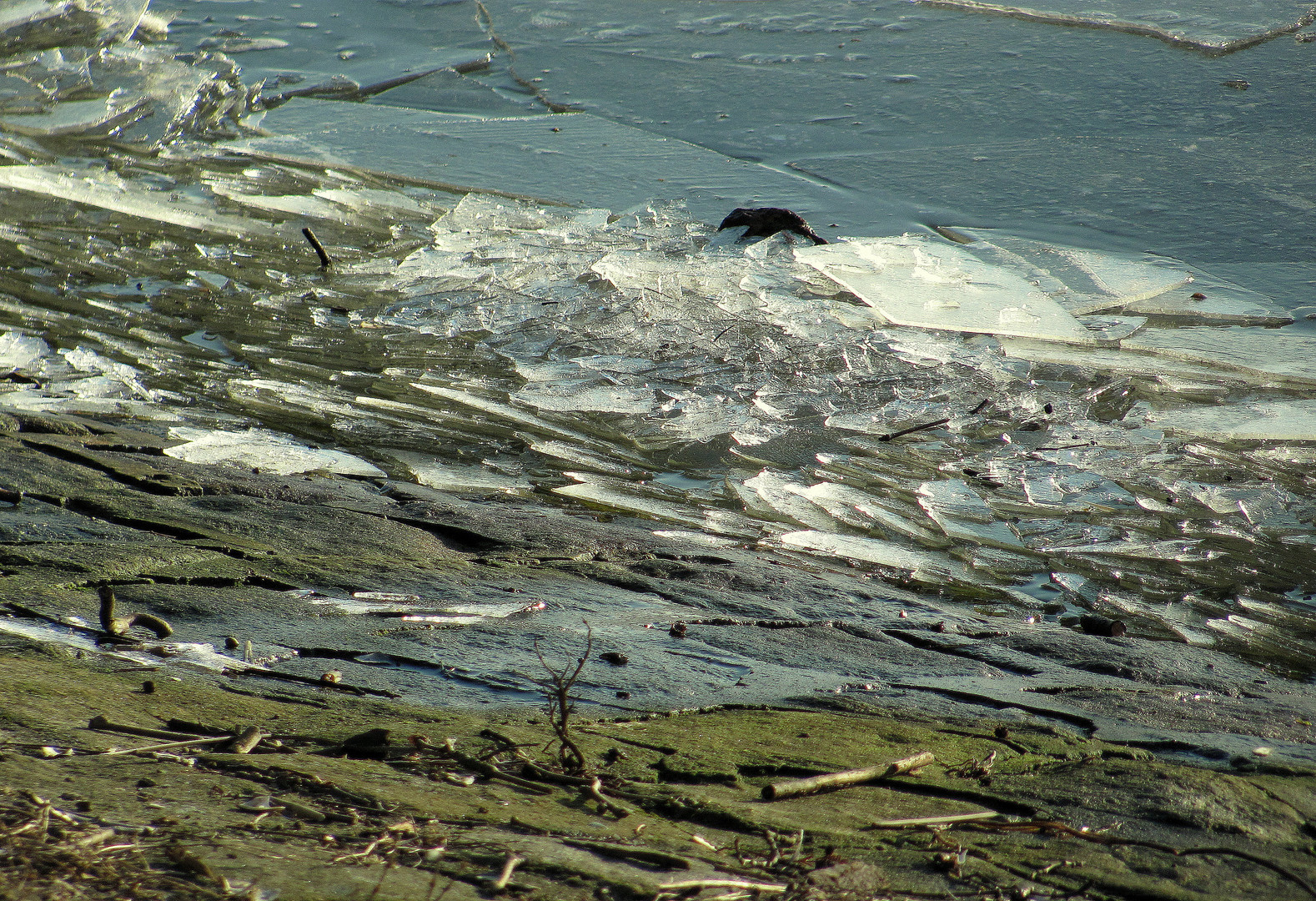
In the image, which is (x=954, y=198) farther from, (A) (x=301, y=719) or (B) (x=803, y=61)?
(A) (x=301, y=719)

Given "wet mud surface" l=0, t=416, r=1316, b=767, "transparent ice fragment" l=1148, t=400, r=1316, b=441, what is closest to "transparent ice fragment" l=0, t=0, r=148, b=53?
"wet mud surface" l=0, t=416, r=1316, b=767

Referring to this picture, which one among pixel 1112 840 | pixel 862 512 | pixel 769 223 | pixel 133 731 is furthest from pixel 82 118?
pixel 1112 840

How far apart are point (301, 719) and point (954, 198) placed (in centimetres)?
533

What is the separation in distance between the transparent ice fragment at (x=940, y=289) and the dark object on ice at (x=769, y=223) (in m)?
0.15

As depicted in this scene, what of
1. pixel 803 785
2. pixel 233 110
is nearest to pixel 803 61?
pixel 233 110

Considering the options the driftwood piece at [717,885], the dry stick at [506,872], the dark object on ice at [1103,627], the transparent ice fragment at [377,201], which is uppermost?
the dry stick at [506,872]

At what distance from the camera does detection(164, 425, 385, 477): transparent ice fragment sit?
3311 mm

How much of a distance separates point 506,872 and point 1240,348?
14.9 feet

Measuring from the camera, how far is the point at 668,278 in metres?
5.26

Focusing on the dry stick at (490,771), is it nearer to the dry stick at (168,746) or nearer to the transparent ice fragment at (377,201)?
the dry stick at (168,746)

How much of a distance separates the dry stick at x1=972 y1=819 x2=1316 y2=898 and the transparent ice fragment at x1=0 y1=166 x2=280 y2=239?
5.23 m

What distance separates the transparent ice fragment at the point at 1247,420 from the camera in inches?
159

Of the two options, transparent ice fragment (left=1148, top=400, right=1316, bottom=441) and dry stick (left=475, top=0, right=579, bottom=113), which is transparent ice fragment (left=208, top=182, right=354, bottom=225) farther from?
transparent ice fragment (left=1148, top=400, right=1316, bottom=441)

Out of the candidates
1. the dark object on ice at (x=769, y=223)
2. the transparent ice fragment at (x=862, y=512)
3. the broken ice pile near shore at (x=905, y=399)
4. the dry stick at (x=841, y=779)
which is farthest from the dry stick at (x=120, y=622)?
the dark object on ice at (x=769, y=223)
